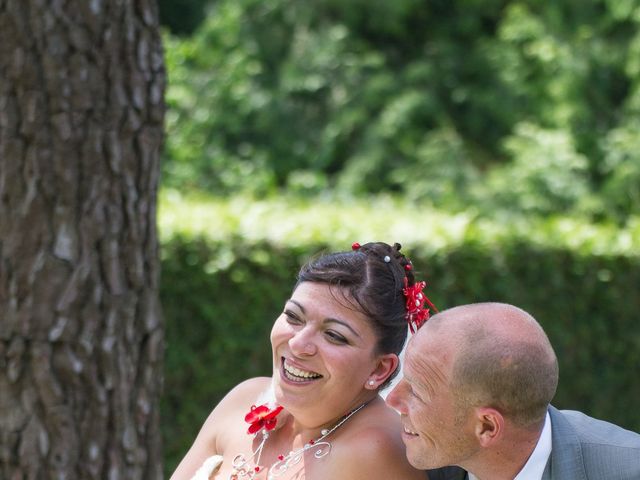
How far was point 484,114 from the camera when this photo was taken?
1222 centimetres

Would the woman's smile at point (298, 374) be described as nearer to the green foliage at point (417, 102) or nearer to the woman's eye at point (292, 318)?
the woman's eye at point (292, 318)

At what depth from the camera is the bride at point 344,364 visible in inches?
110

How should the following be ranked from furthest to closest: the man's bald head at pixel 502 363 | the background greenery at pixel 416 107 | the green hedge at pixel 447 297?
1. the background greenery at pixel 416 107
2. the green hedge at pixel 447 297
3. the man's bald head at pixel 502 363

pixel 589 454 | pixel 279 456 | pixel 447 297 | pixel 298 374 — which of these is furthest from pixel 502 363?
pixel 447 297

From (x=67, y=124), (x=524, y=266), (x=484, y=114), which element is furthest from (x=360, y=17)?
(x=67, y=124)

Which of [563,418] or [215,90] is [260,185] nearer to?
[215,90]

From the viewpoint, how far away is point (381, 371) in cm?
286

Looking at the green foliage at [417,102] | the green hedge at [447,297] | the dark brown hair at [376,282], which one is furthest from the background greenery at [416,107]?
the dark brown hair at [376,282]

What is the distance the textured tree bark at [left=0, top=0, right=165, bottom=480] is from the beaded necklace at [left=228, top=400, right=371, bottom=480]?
1.35 ft

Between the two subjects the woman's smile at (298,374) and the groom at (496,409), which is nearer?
the groom at (496,409)

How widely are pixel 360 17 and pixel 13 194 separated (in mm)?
9432

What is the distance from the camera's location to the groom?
7.82ft

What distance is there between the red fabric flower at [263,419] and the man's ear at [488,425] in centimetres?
79

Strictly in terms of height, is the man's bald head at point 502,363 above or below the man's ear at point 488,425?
above
